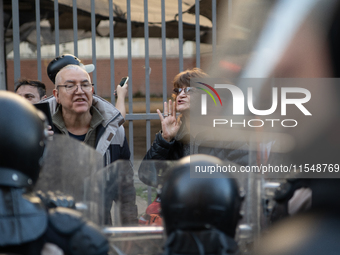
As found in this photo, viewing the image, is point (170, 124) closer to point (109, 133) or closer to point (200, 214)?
point (109, 133)

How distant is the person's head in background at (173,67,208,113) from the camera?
8.44 feet

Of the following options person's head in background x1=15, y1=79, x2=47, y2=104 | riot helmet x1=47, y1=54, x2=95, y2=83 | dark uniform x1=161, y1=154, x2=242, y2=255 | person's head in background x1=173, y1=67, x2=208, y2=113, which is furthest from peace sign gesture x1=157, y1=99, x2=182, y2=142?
dark uniform x1=161, y1=154, x2=242, y2=255

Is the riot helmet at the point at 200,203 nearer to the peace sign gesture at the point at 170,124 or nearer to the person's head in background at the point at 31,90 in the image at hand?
the peace sign gesture at the point at 170,124

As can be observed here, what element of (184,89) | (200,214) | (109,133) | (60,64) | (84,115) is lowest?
(200,214)

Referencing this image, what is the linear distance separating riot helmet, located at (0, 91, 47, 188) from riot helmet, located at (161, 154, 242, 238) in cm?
40

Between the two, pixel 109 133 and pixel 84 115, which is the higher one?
pixel 84 115

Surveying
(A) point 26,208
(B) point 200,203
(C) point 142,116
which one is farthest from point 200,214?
(C) point 142,116

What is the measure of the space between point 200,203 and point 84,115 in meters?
1.54

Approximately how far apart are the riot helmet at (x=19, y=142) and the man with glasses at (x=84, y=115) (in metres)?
1.17

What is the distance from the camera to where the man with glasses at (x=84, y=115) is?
2.46 m

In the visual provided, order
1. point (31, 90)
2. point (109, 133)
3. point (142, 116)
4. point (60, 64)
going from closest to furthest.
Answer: point (109, 133), point (60, 64), point (31, 90), point (142, 116)

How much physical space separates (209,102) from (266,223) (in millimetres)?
916

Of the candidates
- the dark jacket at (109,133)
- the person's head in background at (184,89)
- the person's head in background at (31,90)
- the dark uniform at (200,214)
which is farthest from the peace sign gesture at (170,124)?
the dark uniform at (200,214)

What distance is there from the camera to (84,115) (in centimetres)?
255
